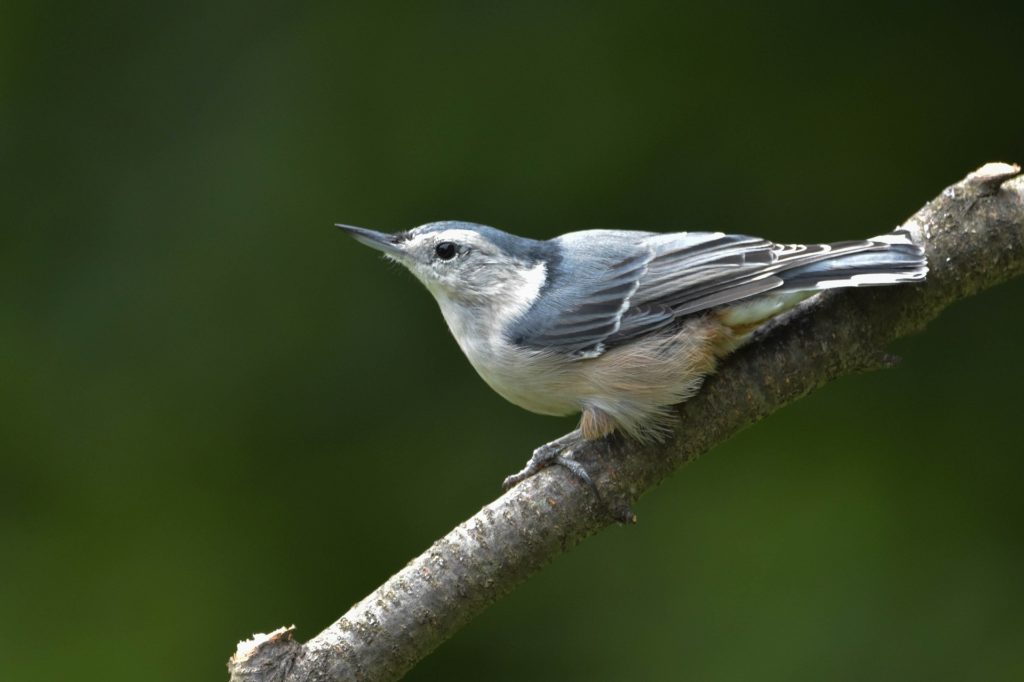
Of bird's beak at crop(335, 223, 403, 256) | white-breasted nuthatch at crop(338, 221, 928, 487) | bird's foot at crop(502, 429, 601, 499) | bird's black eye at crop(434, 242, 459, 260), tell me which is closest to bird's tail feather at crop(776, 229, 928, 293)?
white-breasted nuthatch at crop(338, 221, 928, 487)

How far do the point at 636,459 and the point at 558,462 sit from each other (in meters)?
0.15

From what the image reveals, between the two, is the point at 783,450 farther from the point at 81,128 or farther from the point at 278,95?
the point at 81,128

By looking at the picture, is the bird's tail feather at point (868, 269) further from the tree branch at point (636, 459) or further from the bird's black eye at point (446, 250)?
the bird's black eye at point (446, 250)

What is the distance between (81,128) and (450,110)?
A: 3.50ft

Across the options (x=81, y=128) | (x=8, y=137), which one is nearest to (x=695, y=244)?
(x=81, y=128)

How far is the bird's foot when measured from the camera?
1907 millimetres

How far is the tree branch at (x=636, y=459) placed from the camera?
177 cm

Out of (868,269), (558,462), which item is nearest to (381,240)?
(558,462)

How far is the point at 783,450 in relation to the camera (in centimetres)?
301

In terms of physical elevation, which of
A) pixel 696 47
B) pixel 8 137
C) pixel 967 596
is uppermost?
pixel 8 137

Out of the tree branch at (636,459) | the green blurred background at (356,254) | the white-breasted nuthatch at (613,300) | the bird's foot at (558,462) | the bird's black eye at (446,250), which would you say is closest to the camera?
the tree branch at (636,459)

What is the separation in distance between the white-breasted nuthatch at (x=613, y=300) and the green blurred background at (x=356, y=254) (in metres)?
0.83

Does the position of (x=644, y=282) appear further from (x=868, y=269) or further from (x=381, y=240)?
(x=381, y=240)

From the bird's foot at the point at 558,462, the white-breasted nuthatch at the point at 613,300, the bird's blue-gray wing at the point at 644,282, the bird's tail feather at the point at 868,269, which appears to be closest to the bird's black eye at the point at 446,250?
the white-breasted nuthatch at the point at 613,300
